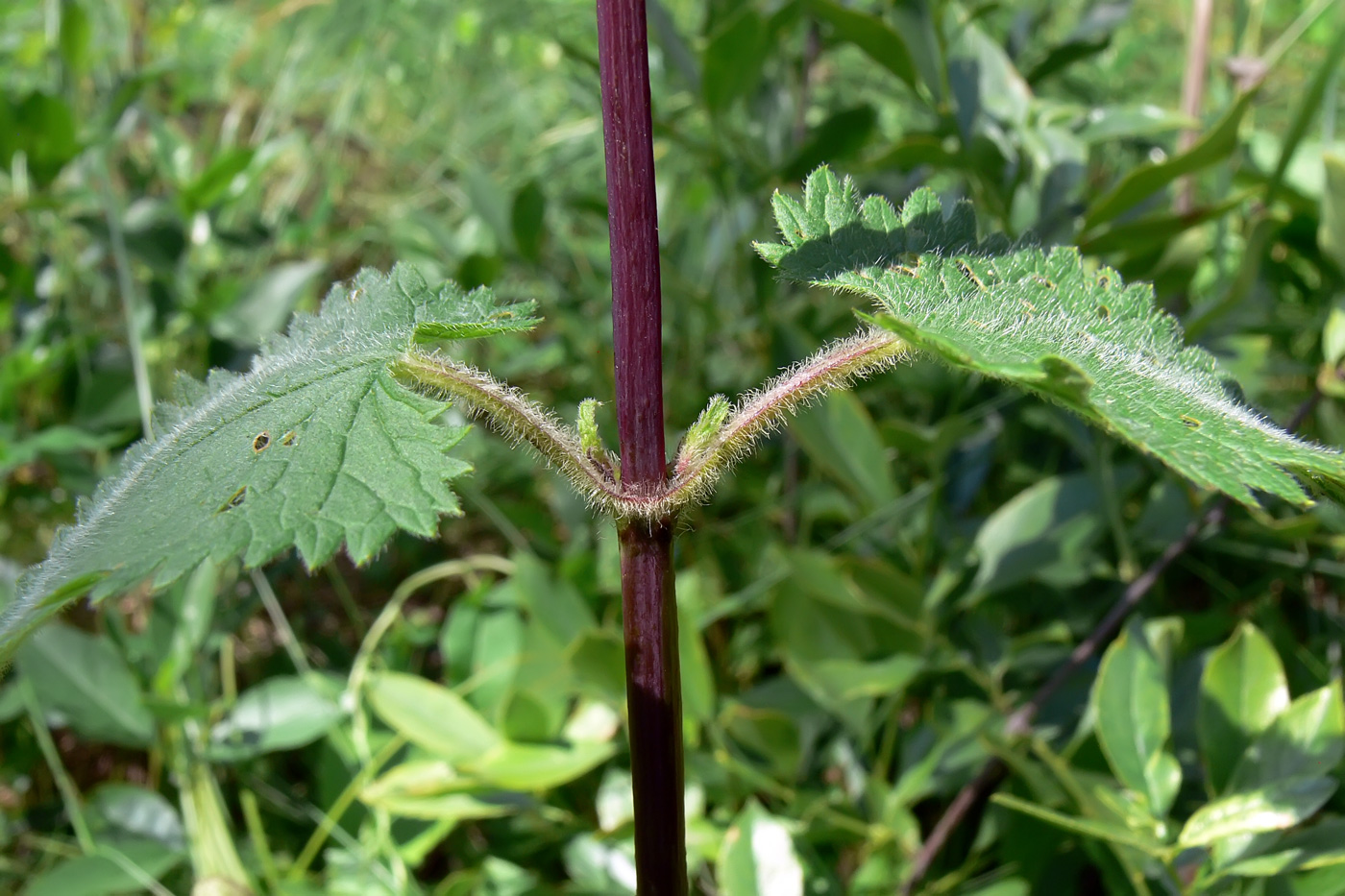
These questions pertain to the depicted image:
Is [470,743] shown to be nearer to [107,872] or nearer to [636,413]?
[107,872]

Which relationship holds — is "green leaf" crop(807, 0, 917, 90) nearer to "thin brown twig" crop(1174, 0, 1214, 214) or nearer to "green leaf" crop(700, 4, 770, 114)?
"green leaf" crop(700, 4, 770, 114)

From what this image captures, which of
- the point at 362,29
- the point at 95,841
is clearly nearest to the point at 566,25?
the point at 362,29

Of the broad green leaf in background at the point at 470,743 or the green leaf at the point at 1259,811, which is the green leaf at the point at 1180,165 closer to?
the green leaf at the point at 1259,811

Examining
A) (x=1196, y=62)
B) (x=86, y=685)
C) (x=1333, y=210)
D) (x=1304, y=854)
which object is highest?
(x=1196, y=62)

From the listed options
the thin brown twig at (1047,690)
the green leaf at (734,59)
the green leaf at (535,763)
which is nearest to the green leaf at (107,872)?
A: the green leaf at (535,763)

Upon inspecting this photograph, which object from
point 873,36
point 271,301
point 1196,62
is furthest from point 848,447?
point 271,301

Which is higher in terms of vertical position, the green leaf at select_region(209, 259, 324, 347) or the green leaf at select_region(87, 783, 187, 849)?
the green leaf at select_region(209, 259, 324, 347)

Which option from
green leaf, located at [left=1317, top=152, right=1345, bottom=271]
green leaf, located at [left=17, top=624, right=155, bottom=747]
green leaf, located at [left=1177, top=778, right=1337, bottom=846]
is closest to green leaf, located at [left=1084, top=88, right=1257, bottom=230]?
green leaf, located at [left=1317, top=152, right=1345, bottom=271]
